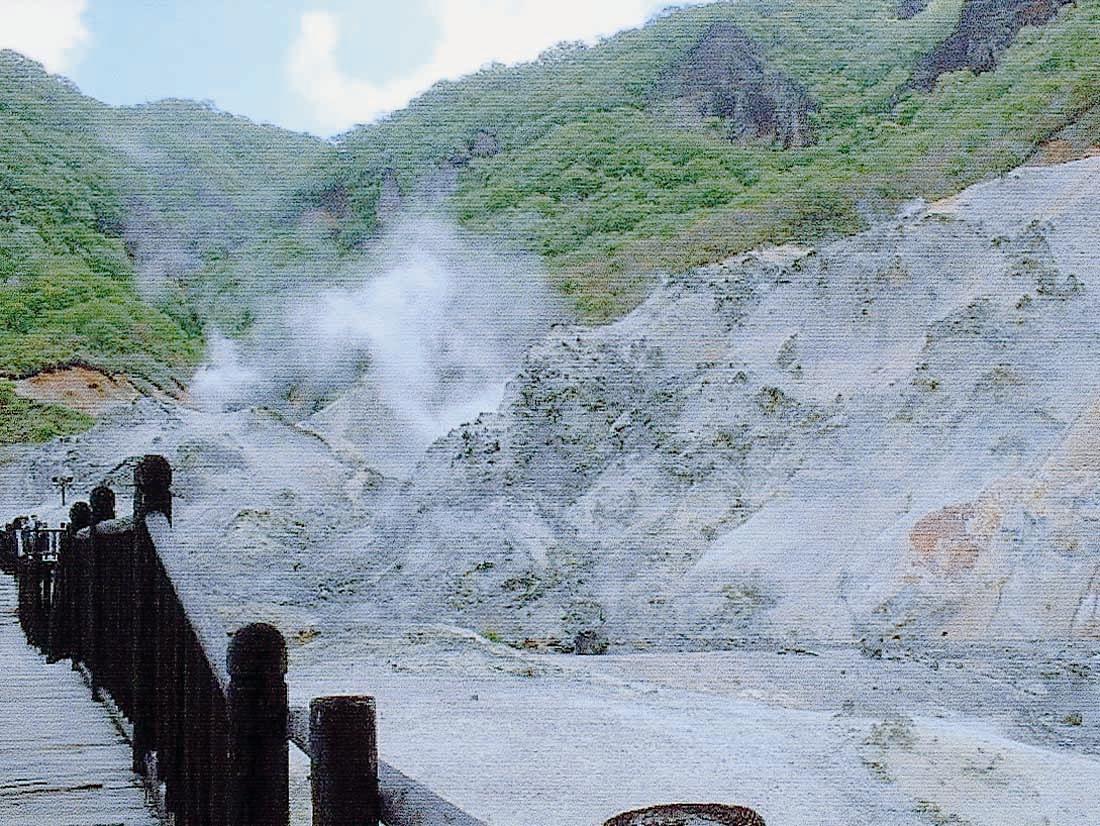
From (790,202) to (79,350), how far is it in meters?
23.2

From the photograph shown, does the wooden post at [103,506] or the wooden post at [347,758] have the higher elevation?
the wooden post at [103,506]

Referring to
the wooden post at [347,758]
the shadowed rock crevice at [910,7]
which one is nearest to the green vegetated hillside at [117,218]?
the shadowed rock crevice at [910,7]

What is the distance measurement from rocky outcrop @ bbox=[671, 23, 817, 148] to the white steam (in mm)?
12117

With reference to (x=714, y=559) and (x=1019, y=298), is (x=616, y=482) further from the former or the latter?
(x=1019, y=298)

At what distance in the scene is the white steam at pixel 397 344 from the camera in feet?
111

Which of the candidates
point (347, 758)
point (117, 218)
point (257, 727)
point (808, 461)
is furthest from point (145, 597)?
point (117, 218)

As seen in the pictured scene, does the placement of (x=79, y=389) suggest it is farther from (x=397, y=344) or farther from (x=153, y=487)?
(x=153, y=487)

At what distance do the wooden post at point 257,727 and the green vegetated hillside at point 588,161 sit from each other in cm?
2898

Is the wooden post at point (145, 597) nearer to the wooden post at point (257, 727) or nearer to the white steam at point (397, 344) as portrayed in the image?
the wooden post at point (257, 727)

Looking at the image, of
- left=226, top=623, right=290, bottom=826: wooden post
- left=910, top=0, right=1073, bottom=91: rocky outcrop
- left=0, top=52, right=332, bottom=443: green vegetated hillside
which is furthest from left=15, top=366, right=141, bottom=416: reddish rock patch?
left=226, top=623, right=290, bottom=826: wooden post

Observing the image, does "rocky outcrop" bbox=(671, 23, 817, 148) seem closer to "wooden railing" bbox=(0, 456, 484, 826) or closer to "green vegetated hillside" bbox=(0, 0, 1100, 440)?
"green vegetated hillside" bbox=(0, 0, 1100, 440)

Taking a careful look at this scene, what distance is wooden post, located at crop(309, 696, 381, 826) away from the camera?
62.3 inches

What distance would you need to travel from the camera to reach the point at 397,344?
39719 mm

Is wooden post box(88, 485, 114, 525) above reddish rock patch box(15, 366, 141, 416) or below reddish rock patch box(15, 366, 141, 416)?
below
